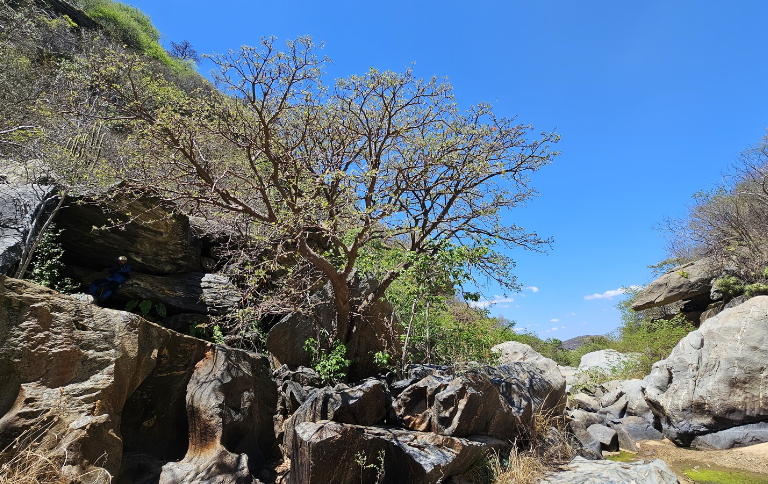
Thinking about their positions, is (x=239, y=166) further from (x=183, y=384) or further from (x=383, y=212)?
(x=183, y=384)

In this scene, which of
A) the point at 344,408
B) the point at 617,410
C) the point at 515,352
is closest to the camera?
the point at 344,408

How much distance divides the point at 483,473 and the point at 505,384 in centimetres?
201

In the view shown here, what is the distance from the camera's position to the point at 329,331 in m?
9.04

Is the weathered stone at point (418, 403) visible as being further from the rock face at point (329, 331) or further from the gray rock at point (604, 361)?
the gray rock at point (604, 361)

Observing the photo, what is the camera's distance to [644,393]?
1068 centimetres

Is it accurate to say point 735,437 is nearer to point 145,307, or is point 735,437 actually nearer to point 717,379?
point 717,379

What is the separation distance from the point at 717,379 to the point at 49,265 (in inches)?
601

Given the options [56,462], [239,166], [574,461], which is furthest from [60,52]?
[574,461]

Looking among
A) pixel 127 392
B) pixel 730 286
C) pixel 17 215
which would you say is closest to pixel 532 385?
pixel 127 392

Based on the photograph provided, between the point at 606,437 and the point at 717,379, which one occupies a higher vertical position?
the point at 717,379

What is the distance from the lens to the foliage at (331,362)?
7789 millimetres

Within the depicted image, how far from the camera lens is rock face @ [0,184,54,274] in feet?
27.1

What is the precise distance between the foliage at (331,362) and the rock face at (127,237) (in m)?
4.55

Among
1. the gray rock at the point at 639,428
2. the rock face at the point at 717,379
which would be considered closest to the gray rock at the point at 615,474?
the rock face at the point at 717,379
